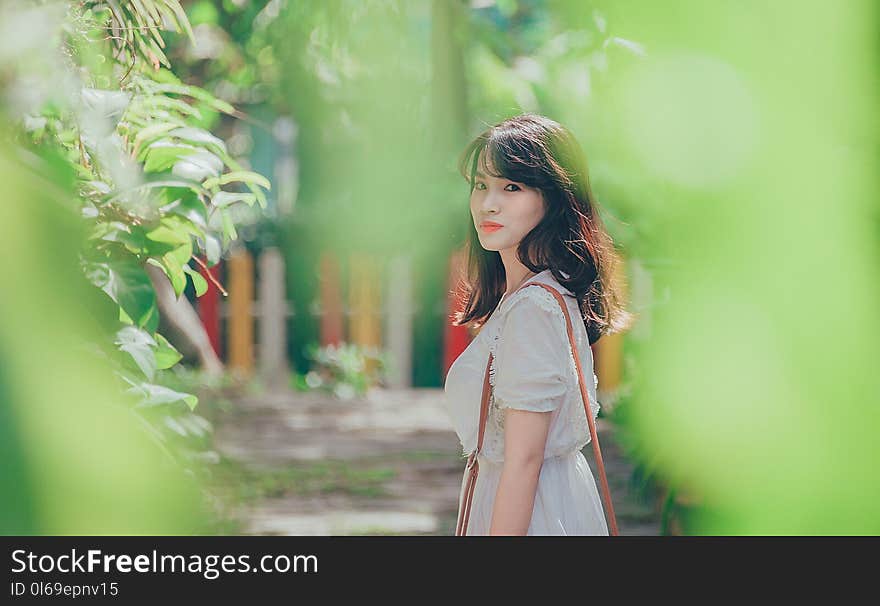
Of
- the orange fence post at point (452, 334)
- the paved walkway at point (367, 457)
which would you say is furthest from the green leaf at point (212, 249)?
the orange fence post at point (452, 334)

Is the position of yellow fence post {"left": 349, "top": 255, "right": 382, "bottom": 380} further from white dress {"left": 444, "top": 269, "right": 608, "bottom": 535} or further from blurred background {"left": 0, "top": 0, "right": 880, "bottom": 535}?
white dress {"left": 444, "top": 269, "right": 608, "bottom": 535}

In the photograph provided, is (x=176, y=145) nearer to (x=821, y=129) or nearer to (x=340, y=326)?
(x=821, y=129)

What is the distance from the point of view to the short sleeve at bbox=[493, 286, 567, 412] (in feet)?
5.09

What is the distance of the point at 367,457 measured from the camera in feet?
18.7

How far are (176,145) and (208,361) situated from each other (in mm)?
4238

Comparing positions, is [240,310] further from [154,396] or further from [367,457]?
[154,396]

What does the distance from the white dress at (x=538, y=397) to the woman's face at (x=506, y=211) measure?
0.08 m

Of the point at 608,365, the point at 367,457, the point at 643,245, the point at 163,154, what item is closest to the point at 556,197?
the point at 163,154

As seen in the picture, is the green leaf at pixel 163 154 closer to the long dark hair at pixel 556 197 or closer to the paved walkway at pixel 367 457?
the long dark hair at pixel 556 197

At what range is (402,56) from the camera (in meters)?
5.53

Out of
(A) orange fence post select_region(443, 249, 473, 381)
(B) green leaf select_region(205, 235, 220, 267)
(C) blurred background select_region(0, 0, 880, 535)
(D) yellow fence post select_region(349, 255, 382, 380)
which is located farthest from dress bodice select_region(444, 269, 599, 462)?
(D) yellow fence post select_region(349, 255, 382, 380)

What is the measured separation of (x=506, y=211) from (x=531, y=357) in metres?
0.25
